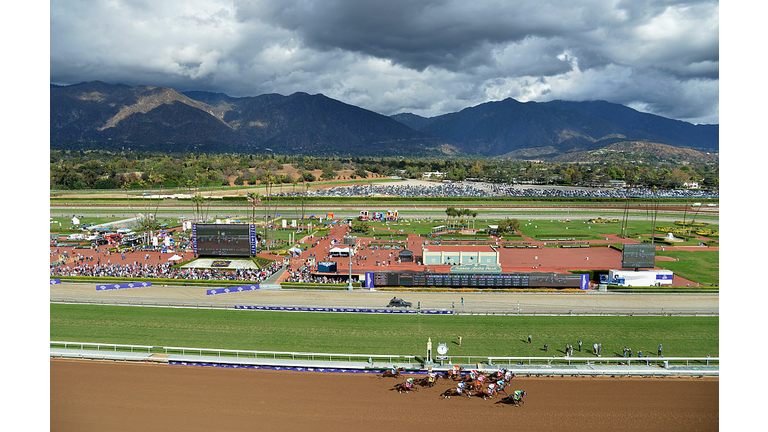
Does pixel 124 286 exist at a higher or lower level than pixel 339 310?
higher

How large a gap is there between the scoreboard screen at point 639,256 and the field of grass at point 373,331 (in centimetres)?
1377

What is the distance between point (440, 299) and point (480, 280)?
219 inches

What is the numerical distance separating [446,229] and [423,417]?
207ft

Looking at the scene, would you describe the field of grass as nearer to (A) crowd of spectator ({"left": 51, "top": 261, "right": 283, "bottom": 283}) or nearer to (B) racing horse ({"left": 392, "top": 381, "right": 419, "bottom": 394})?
(B) racing horse ({"left": 392, "top": 381, "right": 419, "bottom": 394})

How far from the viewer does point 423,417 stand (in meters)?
20.5

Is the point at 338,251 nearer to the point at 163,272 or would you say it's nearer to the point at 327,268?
the point at 327,268

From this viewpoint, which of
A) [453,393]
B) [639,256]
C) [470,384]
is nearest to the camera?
[453,393]

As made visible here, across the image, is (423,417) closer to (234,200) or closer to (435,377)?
(435,377)

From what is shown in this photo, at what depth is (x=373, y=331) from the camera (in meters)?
32.1

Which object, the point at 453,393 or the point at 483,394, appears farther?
the point at 453,393

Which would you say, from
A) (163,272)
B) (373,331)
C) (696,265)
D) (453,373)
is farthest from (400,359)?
(696,265)

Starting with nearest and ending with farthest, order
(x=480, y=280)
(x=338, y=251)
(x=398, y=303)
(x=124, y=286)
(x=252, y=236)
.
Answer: (x=398, y=303) < (x=480, y=280) < (x=124, y=286) < (x=252, y=236) < (x=338, y=251)

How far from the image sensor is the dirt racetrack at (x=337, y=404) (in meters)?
20.1

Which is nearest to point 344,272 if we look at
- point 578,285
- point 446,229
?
point 578,285
